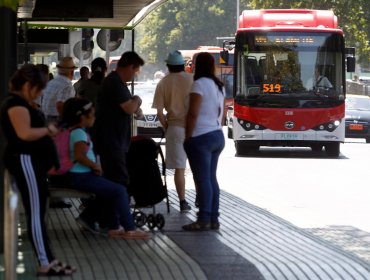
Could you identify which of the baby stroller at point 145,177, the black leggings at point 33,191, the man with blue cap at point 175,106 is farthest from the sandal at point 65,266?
the man with blue cap at point 175,106

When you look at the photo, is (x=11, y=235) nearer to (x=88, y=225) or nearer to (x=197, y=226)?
(x=88, y=225)

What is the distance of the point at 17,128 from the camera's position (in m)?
8.68

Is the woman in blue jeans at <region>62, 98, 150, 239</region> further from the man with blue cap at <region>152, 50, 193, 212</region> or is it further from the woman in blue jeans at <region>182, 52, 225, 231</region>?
the man with blue cap at <region>152, 50, 193, 212</region>

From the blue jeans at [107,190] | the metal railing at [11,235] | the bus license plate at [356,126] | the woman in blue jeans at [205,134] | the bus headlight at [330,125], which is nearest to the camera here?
the metal railing at [11,235]

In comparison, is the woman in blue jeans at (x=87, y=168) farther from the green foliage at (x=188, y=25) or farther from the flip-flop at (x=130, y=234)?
the green foliage at (x=188, y=25)

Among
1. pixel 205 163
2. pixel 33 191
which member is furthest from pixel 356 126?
pixel 33 191

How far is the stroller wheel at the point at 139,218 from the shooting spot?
12.8m

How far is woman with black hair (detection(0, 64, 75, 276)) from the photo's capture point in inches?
341

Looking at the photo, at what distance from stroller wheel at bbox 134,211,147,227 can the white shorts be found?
4.86 ft

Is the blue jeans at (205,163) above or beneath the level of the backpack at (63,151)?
beneath

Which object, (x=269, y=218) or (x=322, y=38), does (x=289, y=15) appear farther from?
(x=269, y=218)

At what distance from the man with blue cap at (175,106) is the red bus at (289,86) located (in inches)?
587

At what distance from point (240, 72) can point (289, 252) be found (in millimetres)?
18098

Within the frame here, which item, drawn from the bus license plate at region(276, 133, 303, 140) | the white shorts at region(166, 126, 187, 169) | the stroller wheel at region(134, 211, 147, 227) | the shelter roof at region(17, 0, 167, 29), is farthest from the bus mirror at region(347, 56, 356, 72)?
the stroller wheel at region(134, 211, 147, 227)
